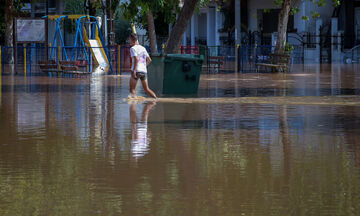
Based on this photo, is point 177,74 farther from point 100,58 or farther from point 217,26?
point 217,26

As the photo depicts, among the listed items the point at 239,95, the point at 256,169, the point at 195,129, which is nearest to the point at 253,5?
the point at 239,95

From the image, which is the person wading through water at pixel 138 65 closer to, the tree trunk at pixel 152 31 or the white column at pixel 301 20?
the tree trunk at pixel 152 31

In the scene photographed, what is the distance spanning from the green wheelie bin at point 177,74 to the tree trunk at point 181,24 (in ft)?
5.26

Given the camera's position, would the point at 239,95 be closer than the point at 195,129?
No

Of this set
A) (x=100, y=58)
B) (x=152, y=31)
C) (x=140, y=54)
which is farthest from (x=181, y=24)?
(x=152, y=31)

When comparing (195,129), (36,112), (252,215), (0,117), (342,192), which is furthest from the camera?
(36,112)

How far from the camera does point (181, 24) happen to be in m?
22.0

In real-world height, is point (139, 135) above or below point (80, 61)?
below

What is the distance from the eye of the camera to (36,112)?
15.4 m

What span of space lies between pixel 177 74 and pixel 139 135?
9.07m

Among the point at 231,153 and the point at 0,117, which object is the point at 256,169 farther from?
the point at 0,117

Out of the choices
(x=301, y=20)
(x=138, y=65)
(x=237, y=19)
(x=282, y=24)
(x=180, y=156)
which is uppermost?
(x=237, y=19)

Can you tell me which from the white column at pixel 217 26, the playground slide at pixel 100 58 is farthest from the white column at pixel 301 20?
the playground slide at pixel 100 58

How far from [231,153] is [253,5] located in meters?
45.2
